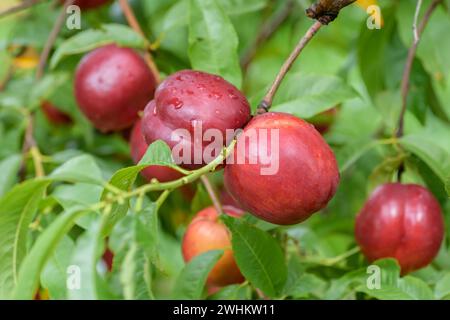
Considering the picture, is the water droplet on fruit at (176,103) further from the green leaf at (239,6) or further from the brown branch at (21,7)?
the brown branch at (21,7)

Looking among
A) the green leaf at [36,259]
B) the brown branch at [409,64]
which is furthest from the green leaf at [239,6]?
the green leaf at [36,259]

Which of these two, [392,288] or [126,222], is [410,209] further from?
[126,222]

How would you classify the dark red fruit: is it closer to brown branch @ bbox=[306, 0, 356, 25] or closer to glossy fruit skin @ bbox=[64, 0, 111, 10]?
glossy fruit skin @ bbox=[64, 0, 111, 10]

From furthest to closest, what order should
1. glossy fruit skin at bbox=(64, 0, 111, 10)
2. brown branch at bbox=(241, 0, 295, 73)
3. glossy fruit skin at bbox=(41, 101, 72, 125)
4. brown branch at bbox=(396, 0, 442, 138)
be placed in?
1. brown branch at bbox=(241, 0, 295, 73)
2. glossy fruit skin at bbox=(41, 101, 72, 125)
3. glossy fruit skin at bbox=(64, 0, 111, 10)
4. brown branch at bbox=(396, 0, 442, 138)

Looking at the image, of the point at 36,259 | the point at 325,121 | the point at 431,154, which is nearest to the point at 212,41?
the point at 431,154

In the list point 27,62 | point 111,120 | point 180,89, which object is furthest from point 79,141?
point 180,89

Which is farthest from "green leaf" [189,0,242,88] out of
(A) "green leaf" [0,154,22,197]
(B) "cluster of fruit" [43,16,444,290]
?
(A) "green leaf" [0,154,22,197]

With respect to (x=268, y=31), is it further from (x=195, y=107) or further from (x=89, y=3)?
(x=195, y=107)
